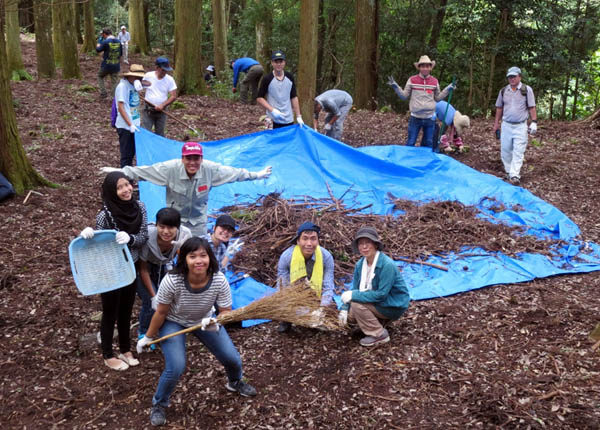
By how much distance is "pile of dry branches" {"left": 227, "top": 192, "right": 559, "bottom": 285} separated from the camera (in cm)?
493

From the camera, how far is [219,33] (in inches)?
599

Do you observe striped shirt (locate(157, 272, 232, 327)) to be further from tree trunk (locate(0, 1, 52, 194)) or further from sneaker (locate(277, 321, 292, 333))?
tree trunk (locate(0, 1, 52, 194))

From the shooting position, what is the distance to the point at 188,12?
1148 cm

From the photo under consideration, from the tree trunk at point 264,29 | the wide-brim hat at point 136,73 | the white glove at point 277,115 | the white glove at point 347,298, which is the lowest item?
the white glove at point 347,298

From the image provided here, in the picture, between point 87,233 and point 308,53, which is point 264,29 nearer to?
point 308,53

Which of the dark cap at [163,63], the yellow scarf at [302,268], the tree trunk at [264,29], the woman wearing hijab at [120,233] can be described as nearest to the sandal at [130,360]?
the woman wearing hijab at [120,233]

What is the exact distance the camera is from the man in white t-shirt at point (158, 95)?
7.06 metres

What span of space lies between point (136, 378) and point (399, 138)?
23.7 feet

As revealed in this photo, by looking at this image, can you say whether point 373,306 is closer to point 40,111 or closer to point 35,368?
point 35,368

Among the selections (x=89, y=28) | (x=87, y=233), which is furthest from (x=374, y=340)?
(x=89, y=28)

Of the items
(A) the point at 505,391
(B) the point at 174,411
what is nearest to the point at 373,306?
(A) the point at 505,391

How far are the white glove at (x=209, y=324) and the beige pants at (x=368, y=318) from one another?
3.80 feet

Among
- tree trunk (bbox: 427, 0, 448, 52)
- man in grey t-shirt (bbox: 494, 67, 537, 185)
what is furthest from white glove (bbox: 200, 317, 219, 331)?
tree trunk (bbox: 427, 0, 448, 52)

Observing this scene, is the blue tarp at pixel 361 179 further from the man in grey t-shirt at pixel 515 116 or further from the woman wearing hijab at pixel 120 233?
the woman wearing hijab at pixel 120 233
